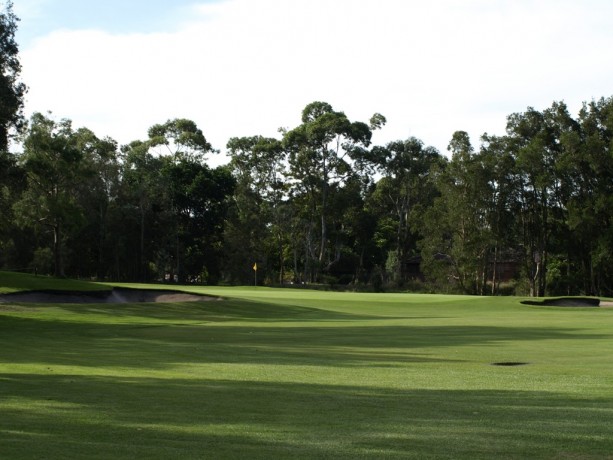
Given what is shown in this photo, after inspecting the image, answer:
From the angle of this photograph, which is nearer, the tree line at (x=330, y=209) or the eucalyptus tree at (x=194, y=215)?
the tree line at (x=330, y=209)

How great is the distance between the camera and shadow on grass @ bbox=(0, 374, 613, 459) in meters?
8.65

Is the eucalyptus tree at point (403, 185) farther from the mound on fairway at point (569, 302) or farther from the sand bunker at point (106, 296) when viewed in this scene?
the sand bunker at point (106, 296)

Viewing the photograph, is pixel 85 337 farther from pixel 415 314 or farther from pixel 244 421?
pixel 415 314

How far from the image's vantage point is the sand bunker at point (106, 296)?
4369 centimetres

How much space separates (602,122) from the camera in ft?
295

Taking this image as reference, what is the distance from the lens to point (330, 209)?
110 metres

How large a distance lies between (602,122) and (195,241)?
55797 mm

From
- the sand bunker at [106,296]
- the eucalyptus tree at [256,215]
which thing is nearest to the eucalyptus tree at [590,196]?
the eucalyptus tree at [256,215]

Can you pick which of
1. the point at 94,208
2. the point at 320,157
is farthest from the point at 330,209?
the point at 94,208

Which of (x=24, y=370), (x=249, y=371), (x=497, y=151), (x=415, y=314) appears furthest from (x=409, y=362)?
(x=497, y=151)

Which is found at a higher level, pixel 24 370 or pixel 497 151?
pixel 497 151

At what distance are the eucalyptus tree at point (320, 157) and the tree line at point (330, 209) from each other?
0.72 ft

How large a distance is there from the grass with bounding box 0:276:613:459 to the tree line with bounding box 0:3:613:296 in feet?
182

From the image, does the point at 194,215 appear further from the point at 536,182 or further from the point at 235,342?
the point at 235,342
